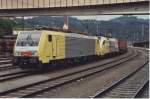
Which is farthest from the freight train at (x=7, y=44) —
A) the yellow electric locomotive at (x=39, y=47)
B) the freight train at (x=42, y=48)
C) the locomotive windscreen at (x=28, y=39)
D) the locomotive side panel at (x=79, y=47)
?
the locomotive windscreen at (x=28, y=39)

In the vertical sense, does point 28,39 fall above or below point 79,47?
above

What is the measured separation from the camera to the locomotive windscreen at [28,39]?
82.3ft

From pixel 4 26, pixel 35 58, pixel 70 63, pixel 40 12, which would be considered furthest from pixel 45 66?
pixel 4 26

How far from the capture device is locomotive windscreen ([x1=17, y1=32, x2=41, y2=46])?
25.1 m

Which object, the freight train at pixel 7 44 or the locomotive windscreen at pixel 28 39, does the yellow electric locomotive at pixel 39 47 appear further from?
the freight train at pixel 7 44

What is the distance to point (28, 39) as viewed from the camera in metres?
25.4

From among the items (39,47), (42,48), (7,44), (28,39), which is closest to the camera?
(39,47)

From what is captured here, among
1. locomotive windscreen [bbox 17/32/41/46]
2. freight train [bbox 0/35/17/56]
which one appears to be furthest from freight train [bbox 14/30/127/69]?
freight train [bbox 0/35/17/56]

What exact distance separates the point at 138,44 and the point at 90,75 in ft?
323

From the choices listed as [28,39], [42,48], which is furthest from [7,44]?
[42,48]

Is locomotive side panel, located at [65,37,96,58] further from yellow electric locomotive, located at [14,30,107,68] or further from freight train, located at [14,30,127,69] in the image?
yellow electric locomotive, located at [14,30,107,68]

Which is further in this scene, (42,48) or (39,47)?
(42,48)

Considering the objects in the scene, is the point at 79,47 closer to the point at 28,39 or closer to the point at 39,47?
the point at 28,39

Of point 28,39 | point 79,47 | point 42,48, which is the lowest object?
point 79,47
